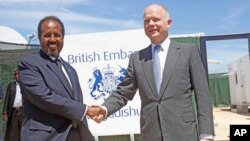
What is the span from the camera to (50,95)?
2.82 m

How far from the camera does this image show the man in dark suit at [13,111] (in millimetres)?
7445

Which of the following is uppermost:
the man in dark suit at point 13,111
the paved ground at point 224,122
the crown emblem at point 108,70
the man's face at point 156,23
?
the man's face at point 156,23

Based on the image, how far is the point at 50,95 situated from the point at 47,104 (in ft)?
0.21

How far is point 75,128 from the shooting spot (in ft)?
9.74

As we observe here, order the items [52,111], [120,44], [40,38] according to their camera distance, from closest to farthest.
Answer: [52,111]
[40,38]
[120,44]

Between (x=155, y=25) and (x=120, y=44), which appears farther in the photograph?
(x=120, y=44)

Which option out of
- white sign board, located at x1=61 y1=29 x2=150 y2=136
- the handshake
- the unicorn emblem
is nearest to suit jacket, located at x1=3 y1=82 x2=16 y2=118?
white sign board, located at x1=61 y1=29 x2=150 y2=136

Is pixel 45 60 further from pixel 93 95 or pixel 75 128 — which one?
pixel 93 95

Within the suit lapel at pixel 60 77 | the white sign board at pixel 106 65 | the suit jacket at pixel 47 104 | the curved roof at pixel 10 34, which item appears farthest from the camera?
the curved roof at pixel 10 34

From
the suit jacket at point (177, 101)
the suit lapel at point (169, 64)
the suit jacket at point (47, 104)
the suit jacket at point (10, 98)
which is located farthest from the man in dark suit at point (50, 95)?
the suit jacket at point (10, 98)

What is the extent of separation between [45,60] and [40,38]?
0.56ft

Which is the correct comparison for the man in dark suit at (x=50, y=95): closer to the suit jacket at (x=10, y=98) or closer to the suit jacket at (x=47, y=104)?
→ the suit jacket at (x=47, y=104)

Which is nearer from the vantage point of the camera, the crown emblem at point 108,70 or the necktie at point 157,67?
the necktie at point 157,67

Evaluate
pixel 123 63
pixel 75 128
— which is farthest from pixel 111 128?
pixel 75 128
